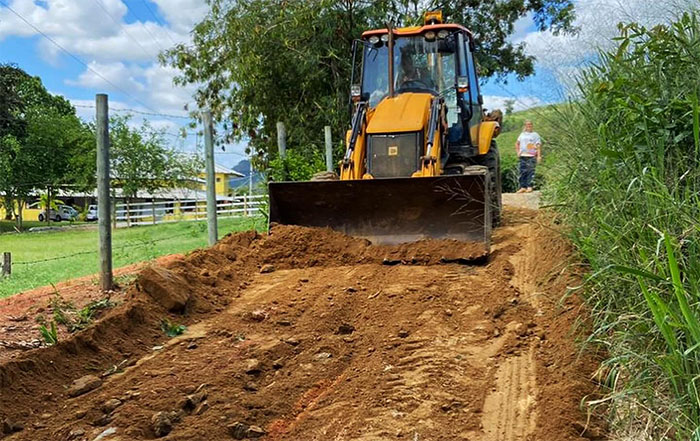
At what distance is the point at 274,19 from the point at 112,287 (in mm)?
11500

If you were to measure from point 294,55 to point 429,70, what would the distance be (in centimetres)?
837

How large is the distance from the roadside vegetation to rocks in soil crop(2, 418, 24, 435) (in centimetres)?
290

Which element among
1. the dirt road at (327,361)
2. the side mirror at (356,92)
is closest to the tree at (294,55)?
the side mirror at (356,92)

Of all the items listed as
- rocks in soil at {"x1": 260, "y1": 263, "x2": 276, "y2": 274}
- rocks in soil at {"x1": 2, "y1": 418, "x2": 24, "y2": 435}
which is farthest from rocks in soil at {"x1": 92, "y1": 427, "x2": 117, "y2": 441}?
rocks in soil at {"x1": 260, "y1": 263, "x2": 276, "y2": 274}

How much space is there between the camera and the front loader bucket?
6691mm

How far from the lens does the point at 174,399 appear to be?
11.0 ft

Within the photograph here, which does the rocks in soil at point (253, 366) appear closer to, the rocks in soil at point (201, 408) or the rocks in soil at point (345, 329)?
the rocks in soil at point (201, 408)

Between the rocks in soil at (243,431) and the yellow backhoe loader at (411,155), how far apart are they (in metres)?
3.94

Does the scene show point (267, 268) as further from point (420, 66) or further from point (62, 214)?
point (62, 214)

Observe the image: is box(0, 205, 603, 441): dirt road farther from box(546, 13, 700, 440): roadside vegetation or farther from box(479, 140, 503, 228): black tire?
box(479, 140, 503, 228): black tire

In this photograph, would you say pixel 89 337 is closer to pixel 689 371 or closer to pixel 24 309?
pixel 24 309

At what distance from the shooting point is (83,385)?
367 cm

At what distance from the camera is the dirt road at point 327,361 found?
305 centimetres

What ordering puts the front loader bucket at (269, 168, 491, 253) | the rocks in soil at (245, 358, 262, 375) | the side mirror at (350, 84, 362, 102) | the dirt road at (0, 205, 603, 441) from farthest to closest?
1. the side mirror at (350, 84, 362, 102)
2. the front loader bucket at (269, 168, 491, 253)
3. the rocks in soil at (245, 358, 262, 375)
4. the dirt road at (0, 205, 603, 441)
